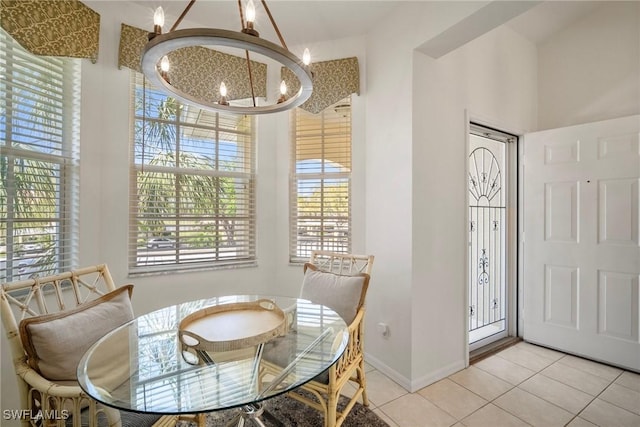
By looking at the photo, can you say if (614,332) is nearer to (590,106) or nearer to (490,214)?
(490,214)

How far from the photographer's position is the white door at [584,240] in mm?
2418

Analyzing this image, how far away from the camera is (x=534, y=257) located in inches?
115

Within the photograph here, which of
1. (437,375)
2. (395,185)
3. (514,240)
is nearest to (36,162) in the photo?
(395,185)

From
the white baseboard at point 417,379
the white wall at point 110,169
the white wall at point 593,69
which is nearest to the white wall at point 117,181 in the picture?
the white wall at point 110,169

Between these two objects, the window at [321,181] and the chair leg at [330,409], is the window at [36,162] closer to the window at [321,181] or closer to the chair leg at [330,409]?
the window at [321,181]

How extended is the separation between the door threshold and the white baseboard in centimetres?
25

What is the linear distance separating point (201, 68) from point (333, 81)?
118 centimetres

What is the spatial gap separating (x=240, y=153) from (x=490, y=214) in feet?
8.78

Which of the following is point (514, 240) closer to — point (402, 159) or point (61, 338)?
point (402, 159)

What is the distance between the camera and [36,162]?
1882 mm

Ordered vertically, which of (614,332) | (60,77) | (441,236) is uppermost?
(60,77)

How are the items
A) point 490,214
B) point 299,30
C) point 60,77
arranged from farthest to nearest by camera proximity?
1. point 490,214
2. point 299,30
3. point 60,77

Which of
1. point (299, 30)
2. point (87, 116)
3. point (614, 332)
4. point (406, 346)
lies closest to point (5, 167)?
point (87, 116)

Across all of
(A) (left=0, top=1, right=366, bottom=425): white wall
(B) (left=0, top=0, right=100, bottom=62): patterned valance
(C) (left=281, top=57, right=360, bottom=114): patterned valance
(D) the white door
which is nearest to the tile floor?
(D) the white door
